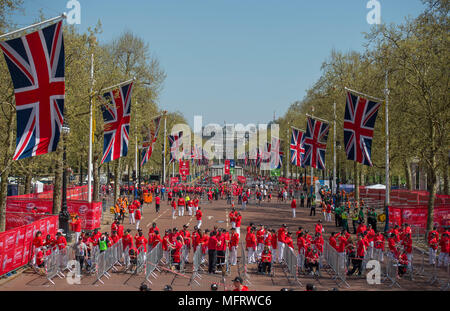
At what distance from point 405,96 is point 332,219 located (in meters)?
14.3

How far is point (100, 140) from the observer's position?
37.3 m

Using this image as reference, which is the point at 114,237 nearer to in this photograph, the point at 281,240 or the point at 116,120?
the point at 281,240

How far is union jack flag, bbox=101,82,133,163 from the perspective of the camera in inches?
1028

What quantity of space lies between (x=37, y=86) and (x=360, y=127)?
62.4 ft

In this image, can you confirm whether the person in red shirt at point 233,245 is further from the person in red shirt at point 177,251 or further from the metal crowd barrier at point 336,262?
the metal crowd barrier at point 336,262

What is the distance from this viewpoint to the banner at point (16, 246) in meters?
15.8

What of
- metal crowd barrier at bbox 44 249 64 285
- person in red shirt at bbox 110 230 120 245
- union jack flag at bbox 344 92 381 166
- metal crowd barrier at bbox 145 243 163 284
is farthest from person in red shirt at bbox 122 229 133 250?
union jack flag at bbox 344 92 381 166

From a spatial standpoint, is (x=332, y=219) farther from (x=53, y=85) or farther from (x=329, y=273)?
(x=53, y=85)

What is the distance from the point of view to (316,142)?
42.0m

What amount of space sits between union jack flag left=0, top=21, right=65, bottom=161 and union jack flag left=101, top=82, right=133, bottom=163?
10.2 m

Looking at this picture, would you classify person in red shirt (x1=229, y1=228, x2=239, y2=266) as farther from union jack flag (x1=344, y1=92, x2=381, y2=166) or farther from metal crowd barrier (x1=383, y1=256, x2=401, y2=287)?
union jack flag (x1=344, y1=92, x2=381, y2=166)

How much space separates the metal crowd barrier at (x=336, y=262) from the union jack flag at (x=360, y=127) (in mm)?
9517
